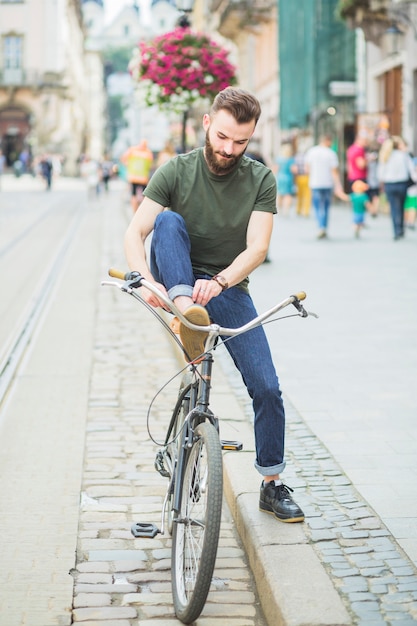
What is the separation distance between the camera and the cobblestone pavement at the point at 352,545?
3.74m

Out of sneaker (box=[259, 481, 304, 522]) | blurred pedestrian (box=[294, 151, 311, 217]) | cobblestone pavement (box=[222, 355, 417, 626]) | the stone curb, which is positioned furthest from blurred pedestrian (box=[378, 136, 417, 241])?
sneaker (box=[259, 481, 304, 522])

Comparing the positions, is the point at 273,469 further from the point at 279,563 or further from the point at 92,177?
the point at 92,177

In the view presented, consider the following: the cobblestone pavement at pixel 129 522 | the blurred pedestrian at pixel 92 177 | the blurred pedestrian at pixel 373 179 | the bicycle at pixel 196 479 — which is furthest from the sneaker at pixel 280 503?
the blurred pedestrian at pixel 92 177

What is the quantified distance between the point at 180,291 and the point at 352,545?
1133 millimetres

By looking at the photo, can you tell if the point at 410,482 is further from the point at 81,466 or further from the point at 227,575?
the point at 81,466

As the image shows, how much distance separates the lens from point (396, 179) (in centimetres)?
1914

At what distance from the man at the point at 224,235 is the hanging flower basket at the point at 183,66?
1470 cm

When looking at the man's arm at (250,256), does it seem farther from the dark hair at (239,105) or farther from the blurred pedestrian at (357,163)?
the blurred pedestrian at (357,163)

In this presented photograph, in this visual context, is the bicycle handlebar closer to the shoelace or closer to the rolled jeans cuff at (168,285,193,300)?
the rolled jeans cuff at (168,285,193,300)

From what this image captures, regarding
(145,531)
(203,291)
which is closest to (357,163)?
(145,531)

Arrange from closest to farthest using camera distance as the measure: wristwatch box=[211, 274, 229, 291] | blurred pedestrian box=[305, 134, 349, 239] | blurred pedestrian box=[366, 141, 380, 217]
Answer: wristwatch box=[211, 274, 229, 291], blurred pedestrian box=[305, 134, 349, 239], blurred pedestrian box=[366, 141, 380, 217]

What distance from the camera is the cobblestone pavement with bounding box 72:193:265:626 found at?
4.11 metres

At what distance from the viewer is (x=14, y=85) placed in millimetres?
79062

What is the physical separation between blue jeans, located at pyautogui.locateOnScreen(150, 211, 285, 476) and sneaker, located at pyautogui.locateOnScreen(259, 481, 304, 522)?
0.10 metres
